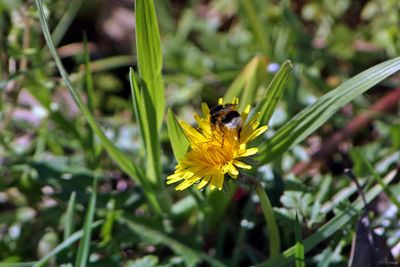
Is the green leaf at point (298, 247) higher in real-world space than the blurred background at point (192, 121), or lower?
lower

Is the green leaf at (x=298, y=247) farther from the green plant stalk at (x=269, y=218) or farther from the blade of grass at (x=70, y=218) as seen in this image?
the blade of grass at (x=70, y=218)

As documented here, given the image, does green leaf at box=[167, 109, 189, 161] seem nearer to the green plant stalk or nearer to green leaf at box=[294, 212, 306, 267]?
the green plant stalk

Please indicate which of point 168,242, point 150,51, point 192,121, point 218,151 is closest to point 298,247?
point 218,151

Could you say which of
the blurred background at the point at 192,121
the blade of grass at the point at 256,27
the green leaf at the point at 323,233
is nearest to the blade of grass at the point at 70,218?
the blurred background at the point at 192,121

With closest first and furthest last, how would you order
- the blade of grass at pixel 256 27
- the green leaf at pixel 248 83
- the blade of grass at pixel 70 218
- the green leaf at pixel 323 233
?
1. the green leaf at pixel 323 233
2. the blade of grass at pixel 70 218
3. the green leaf at pixel 248 83
4. the blade of grass at pixel 256 27

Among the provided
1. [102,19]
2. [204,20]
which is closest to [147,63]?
[204,20]

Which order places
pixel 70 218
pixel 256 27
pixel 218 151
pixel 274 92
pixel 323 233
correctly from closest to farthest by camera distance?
pixel 218 151, pixel 274 92, pixel 323 233, pixel 70 218, pixel 256 27

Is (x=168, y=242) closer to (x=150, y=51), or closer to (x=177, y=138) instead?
(x=177, y=138)
